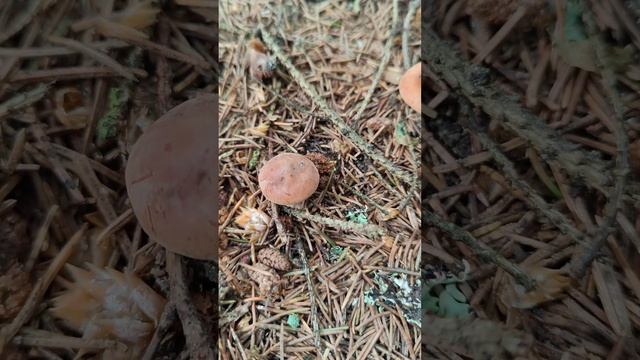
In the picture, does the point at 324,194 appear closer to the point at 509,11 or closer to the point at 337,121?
the point at 337,121

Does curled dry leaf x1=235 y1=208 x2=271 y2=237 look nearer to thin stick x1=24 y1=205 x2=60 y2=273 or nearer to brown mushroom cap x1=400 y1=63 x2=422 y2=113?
brown mushroom cap x1=400 y1=63 x2=422 y2=113

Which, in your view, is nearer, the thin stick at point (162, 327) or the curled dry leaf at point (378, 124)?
the thin stick at point (162, 327)

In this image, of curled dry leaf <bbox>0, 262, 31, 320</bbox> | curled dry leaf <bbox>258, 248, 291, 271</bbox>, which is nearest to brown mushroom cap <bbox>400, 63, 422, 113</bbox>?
curled dry leaf <bbox>258, 248, 291, 271</bbox>

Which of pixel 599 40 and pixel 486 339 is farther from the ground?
pixel 599 40

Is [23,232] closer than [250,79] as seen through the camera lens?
Yes

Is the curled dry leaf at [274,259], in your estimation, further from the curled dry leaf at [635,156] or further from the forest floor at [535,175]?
the curled dry leaf at [635,156]

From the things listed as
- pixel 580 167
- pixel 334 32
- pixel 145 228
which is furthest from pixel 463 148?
pixel 334 32

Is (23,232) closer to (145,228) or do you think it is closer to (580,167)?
(145,228)

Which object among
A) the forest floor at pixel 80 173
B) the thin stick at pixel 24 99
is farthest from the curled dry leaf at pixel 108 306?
the thin stick at pixel 24 99
